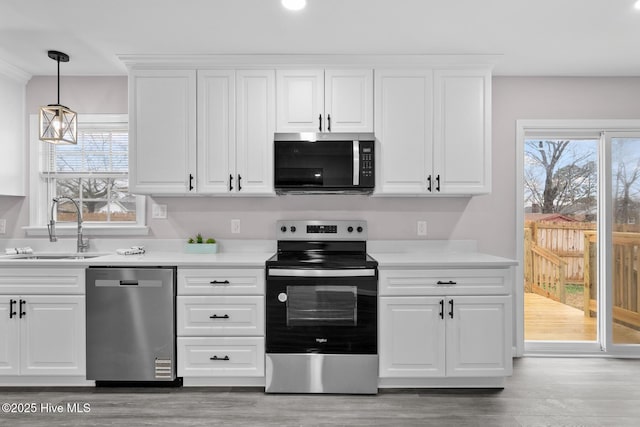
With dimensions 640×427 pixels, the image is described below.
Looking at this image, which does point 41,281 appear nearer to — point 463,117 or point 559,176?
point 463,117

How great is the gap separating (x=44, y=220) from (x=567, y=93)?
14.9 feet

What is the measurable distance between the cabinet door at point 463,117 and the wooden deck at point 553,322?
1.45 m

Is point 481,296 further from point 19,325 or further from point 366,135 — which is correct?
point 19,325

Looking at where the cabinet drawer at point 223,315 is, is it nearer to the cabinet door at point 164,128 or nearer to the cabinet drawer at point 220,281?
the cabinet drawer at point 220,281

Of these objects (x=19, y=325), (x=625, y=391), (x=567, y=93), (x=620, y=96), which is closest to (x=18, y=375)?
(x=19, y=325)

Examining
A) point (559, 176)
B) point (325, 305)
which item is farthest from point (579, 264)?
point (325, 305)

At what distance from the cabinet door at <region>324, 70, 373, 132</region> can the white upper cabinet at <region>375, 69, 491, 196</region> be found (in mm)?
74

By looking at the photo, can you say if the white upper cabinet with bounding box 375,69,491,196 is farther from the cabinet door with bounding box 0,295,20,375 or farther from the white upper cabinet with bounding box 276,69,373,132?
the cabinet door with bounding box 0,295,20,375

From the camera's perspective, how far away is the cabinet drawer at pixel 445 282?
2.59 m

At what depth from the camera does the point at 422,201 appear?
3240 millimetres

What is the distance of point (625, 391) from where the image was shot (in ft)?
8.58

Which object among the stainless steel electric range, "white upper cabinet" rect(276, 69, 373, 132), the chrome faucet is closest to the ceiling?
"white upper cabinet" rect(276, 69, 373, 132)

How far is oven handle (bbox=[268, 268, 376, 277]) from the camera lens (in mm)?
2539

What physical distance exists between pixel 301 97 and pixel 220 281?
145 centimetres
